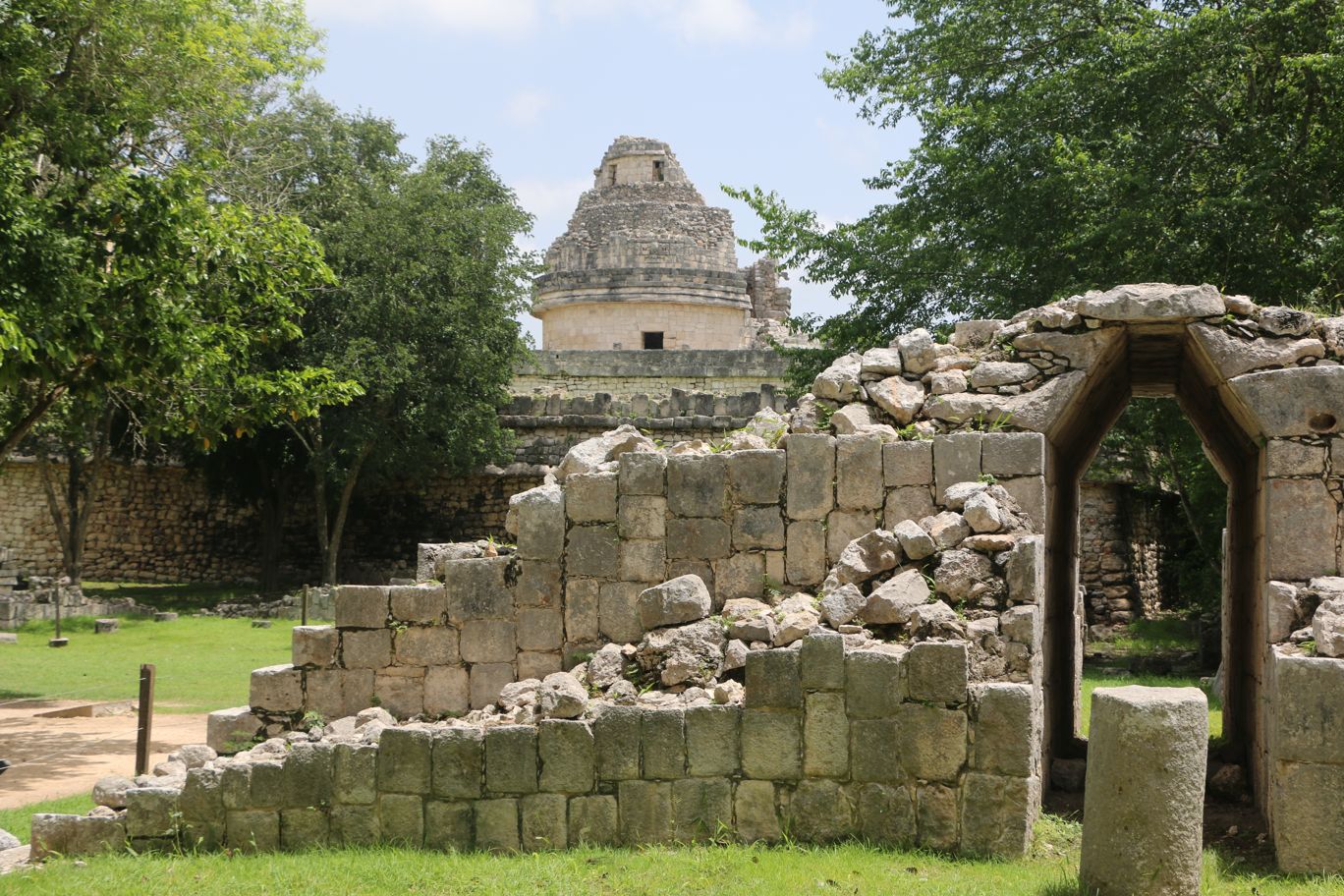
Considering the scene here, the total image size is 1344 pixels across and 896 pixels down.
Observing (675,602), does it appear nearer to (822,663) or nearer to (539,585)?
(539,585)

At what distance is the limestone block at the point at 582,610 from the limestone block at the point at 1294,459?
4.35m

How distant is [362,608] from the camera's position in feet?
29.3

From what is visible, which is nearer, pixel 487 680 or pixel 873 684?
pixel 873 684

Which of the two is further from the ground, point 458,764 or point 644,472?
point 644,472

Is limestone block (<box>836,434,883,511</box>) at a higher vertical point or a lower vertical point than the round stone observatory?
lower

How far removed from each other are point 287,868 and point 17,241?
653cm

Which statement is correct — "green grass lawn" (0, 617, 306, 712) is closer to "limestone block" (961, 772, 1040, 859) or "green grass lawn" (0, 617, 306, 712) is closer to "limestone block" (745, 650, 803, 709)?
"limestone block" (745, 650, 803, 709)

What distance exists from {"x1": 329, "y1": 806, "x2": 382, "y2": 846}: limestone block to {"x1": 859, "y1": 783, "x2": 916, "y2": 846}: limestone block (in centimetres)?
283

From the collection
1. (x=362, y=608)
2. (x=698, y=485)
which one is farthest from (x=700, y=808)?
(x=362, y=608)

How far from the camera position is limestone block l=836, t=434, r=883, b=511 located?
8.41 metres

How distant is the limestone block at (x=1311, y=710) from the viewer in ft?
21.7

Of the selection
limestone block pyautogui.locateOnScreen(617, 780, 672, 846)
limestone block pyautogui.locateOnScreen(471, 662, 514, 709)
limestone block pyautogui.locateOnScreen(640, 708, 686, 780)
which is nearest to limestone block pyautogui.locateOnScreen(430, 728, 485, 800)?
limestone block pyautogui.locateOnScreen(617, 780, 672, 846)

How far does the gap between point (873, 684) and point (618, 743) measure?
4.90 ft

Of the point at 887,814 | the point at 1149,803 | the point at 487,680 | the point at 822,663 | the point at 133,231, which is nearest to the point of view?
the point at 1149,803
